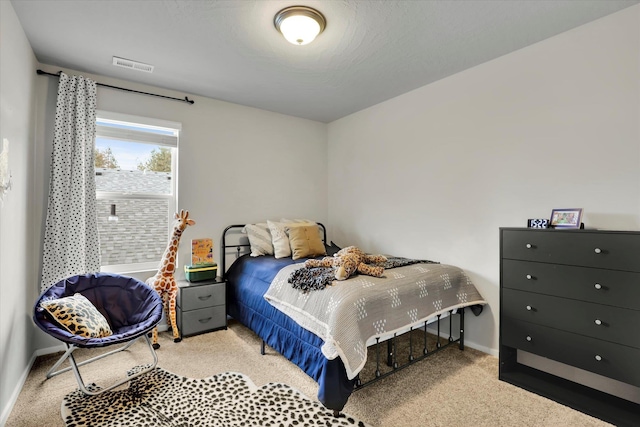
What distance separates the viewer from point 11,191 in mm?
2102

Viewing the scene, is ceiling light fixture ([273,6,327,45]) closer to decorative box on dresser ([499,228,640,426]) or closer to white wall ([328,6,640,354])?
white wall ([328,6,640,354])

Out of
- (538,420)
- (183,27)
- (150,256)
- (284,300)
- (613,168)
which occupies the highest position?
(183,27)

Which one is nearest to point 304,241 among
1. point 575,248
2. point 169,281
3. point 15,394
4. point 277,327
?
point 277,327

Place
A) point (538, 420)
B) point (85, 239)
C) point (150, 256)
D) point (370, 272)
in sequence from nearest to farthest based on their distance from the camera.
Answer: point (538, 420) < point (370, 272) < point (85, 239) < point (150, 256)

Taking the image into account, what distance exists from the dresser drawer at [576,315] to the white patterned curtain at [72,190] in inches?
138

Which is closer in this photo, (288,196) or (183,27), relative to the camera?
(183,27)

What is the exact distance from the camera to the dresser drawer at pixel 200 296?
307 centimetres

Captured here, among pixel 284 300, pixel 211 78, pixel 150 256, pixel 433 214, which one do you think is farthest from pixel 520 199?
pixel 150 256

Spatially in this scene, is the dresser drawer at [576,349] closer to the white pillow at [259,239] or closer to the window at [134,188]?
the white pillow at [259,239]

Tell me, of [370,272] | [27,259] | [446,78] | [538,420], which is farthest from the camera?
[446,78]

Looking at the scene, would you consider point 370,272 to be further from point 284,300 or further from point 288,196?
point 288,196

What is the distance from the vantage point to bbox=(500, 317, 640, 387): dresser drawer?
1787 millimetres

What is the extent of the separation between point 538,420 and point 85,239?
366cm

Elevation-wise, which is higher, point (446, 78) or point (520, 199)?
point (446, 78)
